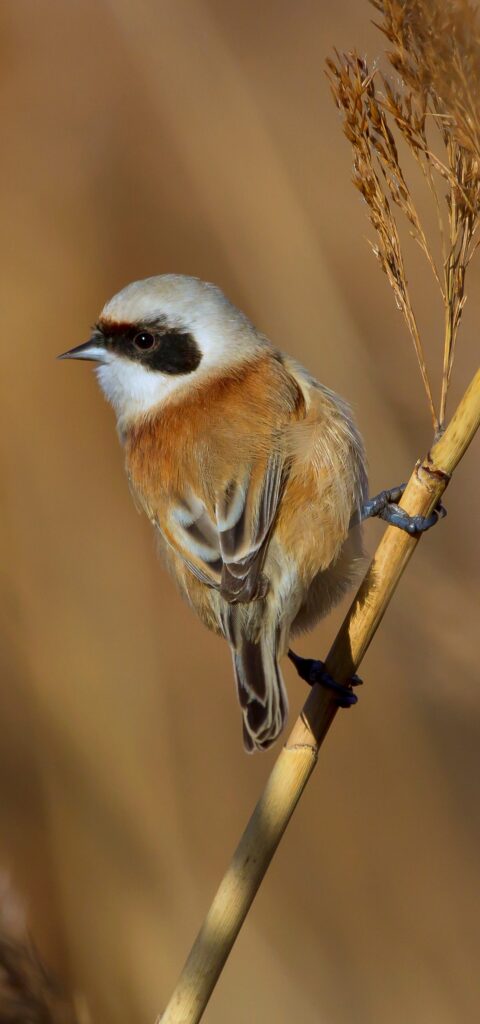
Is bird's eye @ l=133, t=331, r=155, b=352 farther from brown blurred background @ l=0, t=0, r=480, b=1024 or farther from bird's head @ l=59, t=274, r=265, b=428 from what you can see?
brown blurred background @ l=0, t=0, r=480, b=1024

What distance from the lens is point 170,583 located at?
3.28 m

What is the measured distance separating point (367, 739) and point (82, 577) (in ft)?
3.36

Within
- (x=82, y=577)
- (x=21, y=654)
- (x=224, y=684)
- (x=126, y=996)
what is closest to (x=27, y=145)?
(x=82, y=577)

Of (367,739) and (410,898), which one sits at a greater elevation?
(367,739)

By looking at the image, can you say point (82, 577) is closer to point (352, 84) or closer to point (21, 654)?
point (21, 654)

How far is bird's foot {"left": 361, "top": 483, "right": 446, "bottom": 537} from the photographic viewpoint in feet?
5.20

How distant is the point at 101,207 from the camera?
3186mm

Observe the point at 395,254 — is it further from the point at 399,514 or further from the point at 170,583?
the point at 170,583

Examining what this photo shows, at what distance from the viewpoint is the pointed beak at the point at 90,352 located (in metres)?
2.32

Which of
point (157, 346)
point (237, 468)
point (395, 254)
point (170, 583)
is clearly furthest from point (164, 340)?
point (170, 583)

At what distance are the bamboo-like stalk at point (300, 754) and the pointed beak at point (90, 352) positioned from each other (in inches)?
39.1

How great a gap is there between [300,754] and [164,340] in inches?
46.2

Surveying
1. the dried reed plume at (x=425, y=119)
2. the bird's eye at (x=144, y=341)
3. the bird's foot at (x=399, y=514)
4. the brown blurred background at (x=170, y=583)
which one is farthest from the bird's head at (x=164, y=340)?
the dried reed plume at (x=425, y=119)

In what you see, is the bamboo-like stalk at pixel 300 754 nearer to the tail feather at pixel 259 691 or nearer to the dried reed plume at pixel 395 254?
the dried reed plume at pixel 395 254
